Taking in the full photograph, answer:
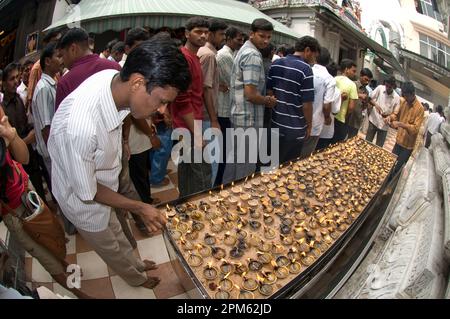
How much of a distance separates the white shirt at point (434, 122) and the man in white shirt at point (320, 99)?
891 mm

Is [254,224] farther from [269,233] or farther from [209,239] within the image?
[209,239]

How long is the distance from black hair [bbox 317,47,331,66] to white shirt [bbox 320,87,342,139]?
8.6 inches

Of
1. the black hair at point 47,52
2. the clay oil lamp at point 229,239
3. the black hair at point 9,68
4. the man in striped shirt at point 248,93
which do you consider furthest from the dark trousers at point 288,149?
the black hair at point 9,68

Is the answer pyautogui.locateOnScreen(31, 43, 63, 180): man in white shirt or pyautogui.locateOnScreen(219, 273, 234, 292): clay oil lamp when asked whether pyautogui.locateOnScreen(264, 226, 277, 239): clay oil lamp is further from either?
pyautogui.locateOnScreen(31, 43, 63, 180): man in white shirt

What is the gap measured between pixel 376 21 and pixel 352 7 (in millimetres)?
222

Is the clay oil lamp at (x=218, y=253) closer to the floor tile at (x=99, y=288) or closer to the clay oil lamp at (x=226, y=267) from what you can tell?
the clay oil lamp at (x=226, y=267)

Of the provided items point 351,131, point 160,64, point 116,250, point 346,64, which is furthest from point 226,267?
point 351,131

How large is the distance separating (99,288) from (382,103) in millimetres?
1532

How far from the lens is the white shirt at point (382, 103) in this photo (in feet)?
4.55

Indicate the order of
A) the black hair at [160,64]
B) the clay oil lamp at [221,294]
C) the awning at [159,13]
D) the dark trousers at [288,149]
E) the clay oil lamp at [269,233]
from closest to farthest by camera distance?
1. the black hair at [160,64]
2. the clay oil lamp at [221,294]
3. the clay oil lamp at [269,233]
4. the awning at [159,13]
5. the dark trousers at [288,149]

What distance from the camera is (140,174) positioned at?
1679mm

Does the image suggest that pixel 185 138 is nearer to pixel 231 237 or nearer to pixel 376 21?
pixel 231 237
